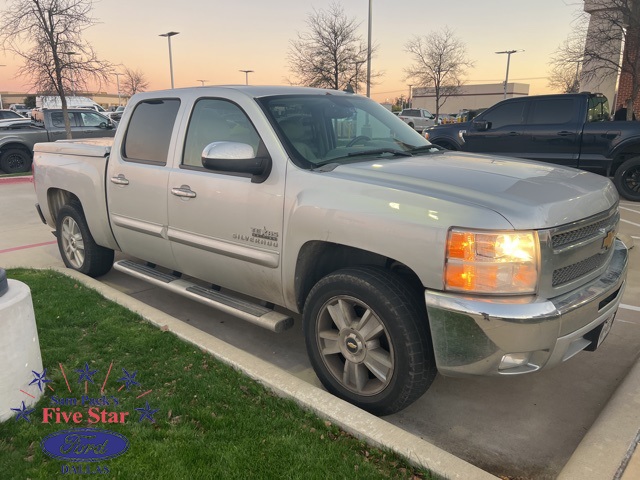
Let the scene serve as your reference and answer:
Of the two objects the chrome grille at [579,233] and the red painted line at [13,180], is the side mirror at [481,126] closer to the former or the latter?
the chrome grille at [579,233]

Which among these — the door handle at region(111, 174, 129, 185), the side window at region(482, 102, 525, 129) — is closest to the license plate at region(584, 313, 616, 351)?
the door handle at region(111, 174, 129, 185)

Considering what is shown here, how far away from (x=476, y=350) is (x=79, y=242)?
4.33 m

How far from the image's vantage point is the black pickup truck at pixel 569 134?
9258 millimetres

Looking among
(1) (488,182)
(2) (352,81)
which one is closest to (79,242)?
(1) (488,182)

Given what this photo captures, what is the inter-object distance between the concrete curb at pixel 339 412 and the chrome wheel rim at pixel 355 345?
0.58 feet

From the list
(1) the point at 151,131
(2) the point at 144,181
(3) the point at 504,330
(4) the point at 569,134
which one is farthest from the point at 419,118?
(3) the point at 504,330

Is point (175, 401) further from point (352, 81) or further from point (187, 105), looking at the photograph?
point (352, 81)

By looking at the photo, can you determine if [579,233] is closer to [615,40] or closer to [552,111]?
[552,111]

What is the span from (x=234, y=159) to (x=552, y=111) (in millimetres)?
8513

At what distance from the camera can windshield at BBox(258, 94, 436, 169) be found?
3.38 m

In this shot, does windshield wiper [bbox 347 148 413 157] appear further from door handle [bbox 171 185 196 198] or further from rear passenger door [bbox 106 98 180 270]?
rear passenger door [bbox 106 98 180 270]

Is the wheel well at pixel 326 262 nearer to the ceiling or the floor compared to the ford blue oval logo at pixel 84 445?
nearer to the ceiling

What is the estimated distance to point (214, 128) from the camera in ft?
12.5

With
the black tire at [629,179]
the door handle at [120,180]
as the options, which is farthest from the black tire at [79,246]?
the black tire at [629,179]
